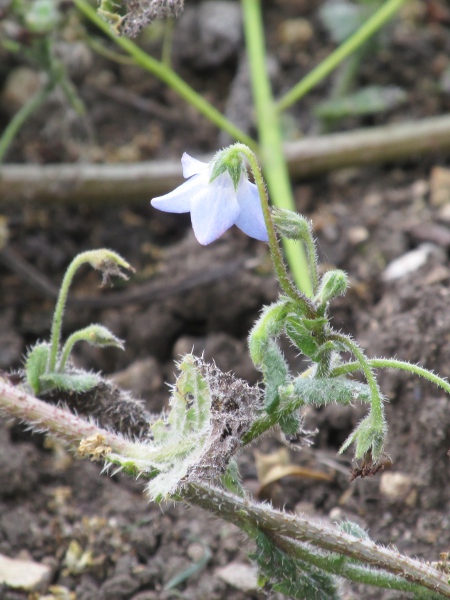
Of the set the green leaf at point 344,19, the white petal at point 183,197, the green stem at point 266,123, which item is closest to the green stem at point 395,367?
the white petal at point 183,197

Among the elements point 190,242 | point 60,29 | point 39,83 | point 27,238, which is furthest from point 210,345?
point 39,83

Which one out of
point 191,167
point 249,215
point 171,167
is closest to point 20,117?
point 171,167

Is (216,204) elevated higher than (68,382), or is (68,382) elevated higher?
(216,204)

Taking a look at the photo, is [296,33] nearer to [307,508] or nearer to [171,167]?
[171,167]

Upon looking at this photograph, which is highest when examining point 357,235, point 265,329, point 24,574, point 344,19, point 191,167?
point 344,19

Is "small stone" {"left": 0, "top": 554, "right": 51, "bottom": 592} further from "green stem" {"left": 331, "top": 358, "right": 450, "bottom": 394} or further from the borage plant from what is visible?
"green stem" {"left": 331, "top": 358, "right": 450, "bottom": 394}

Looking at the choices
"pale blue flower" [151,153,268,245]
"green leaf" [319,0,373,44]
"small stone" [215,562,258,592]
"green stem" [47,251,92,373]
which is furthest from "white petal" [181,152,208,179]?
"green leaf" [319,0,373,44]

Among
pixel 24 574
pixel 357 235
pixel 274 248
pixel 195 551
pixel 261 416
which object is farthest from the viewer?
pixel 357 235

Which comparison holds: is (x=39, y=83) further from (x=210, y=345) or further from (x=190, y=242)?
(x=210, y=345)
